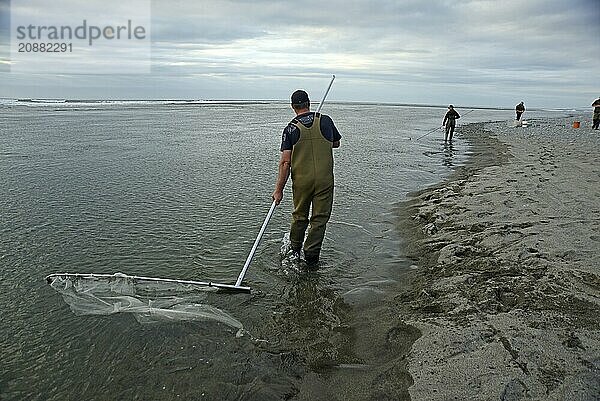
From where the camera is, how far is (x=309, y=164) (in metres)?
5.98

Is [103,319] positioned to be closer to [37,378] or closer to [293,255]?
[37,378]

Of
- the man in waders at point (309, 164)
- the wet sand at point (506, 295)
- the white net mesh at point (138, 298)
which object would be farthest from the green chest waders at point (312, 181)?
the white net mesh at point (138, 298)

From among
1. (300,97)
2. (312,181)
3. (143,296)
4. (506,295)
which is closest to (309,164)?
(312,181)

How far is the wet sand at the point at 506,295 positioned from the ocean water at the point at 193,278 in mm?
397

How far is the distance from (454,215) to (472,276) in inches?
117

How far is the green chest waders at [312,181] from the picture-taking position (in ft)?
19.4

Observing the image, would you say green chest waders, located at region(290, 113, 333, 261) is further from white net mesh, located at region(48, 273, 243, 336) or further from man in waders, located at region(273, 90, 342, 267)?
white net mesh, located at region(48, 273, 243, 336)

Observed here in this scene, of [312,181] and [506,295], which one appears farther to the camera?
[312,181]

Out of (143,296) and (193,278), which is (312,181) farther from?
(143,296)

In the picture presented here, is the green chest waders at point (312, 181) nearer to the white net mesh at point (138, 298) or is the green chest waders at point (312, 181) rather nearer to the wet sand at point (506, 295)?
the wet sand at point (506, 295)

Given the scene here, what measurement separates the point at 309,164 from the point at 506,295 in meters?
2.70

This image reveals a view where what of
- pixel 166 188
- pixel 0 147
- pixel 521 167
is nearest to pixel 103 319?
pixel 166 188

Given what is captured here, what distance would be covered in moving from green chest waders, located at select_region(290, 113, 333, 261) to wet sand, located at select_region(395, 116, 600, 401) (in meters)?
1.42

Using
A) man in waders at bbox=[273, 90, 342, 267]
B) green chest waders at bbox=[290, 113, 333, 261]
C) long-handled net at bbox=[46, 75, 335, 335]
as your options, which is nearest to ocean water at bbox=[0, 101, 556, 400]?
long-handled net at bbox=[46, 75, 335, 335]
